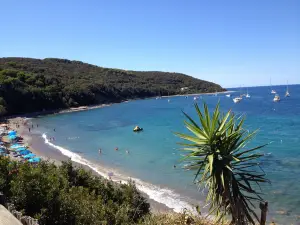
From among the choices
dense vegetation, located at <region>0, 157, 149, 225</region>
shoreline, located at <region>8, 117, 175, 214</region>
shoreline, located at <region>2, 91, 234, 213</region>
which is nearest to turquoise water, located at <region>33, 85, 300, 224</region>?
shoreline, located at <region>2, 91, 234, 213</region>

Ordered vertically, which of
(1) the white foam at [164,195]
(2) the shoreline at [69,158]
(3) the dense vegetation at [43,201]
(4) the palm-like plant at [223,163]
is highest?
(4) the palm-like plant at [223,163]

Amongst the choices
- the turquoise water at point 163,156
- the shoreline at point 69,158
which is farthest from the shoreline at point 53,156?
the turquoise water at point 163,156

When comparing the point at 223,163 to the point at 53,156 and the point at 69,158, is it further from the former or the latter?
the point at 53,156

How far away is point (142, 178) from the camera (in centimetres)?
2692

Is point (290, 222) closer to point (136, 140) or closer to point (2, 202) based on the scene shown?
point (2, 202)

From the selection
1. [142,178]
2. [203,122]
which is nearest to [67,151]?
[142,178]

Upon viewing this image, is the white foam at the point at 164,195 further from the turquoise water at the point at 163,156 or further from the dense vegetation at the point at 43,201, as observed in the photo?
the dense vegetation at the point at 43,201

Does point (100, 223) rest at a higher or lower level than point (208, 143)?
lower

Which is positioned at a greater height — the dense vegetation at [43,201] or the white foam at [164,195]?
the dense vegetation at [43,201]

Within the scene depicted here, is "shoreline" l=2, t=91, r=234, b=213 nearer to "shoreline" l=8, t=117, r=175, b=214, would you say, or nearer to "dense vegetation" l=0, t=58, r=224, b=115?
"shoreline" l=8, t=117, r=175, b=214

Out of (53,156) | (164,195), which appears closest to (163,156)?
(164,195)

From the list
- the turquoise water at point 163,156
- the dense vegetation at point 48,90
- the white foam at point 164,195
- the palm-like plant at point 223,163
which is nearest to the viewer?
the palm-like plant at point 223,163

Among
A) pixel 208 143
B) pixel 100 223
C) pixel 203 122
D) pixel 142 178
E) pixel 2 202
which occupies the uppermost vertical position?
pixel 203 122

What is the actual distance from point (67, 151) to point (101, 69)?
14691 centimetres
